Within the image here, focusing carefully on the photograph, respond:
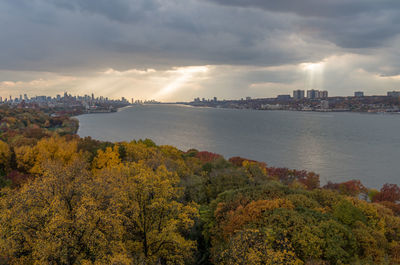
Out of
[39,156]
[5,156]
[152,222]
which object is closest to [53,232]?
[152,222]

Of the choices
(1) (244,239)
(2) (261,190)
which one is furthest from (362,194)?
(1) (244,239)

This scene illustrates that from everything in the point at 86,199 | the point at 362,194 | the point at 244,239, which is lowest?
the point at 362,194

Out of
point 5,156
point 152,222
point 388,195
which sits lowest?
point 388,195

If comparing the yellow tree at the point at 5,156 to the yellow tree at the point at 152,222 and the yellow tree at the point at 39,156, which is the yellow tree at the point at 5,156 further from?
the yellow tree at the point at 152,222

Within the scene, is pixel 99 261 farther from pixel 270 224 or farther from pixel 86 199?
pixel 270 224

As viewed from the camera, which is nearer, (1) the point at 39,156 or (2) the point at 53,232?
(2) the point at 53,232

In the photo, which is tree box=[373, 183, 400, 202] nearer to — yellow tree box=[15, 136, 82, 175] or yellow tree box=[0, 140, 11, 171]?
yellow tree box=[15, 136, 82, 175]

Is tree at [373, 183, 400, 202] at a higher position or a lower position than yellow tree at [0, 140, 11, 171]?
lower

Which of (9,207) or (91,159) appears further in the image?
(91,159)

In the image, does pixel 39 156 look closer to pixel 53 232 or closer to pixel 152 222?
pixel 152 222

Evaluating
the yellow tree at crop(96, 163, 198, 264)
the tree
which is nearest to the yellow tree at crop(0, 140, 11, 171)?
the yellow tree at crop(96, 163, 198, 264)

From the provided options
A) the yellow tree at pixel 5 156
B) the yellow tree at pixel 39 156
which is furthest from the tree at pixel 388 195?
the yellow tree at pixel 5 156
